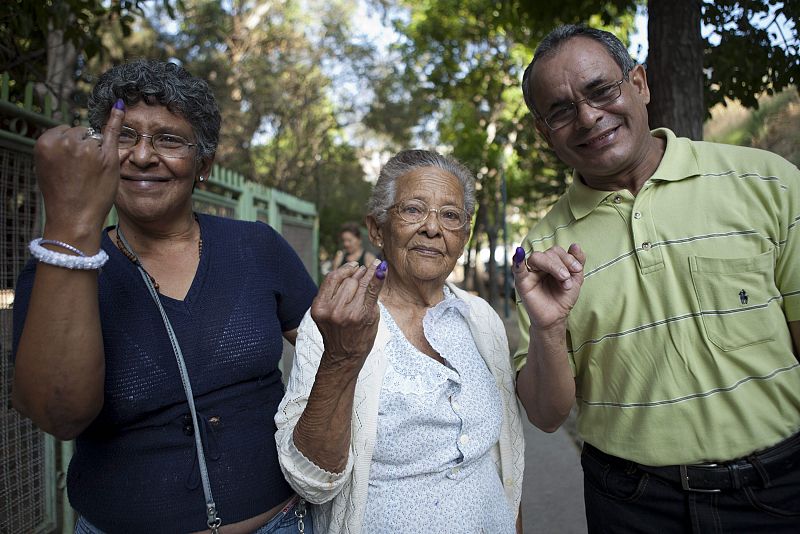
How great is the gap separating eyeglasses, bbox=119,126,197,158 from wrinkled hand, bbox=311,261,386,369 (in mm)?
646

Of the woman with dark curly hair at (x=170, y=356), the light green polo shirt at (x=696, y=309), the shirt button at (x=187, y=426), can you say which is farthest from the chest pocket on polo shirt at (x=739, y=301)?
the shirt button at (x=187, y=426)

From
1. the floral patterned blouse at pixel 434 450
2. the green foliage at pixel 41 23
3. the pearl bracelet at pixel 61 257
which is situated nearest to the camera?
the pearl bracelet at pixel 61 257

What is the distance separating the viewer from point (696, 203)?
1.72m

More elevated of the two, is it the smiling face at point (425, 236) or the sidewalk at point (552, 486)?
the smiling face at point (425, 236)

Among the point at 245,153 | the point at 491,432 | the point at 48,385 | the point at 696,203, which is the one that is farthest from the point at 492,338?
the point at 245,153

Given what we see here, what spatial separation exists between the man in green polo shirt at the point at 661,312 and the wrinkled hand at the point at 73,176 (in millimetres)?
1061

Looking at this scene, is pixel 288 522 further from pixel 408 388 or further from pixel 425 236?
pixel 425 236

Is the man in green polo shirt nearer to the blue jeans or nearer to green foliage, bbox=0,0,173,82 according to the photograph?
the blue jeans

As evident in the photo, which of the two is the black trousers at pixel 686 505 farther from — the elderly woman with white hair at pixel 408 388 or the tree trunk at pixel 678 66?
the tree trunk at pixel 678 66

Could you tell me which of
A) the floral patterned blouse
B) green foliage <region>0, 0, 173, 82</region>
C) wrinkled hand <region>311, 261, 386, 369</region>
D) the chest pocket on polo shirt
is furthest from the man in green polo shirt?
green foliage <region>0, 0, 173, 82</region>

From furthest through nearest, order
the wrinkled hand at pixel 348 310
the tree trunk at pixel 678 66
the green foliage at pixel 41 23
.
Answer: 1. the tree trunk at pixel 678 66
2. the green foliage at pixel 41 23
3. the wrinkled hand at pixel 348 310

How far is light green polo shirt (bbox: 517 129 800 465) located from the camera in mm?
1618

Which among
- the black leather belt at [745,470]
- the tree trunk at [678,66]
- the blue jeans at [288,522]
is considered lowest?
the blue jeans at [288,522]

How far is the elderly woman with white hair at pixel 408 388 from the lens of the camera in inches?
60.2
